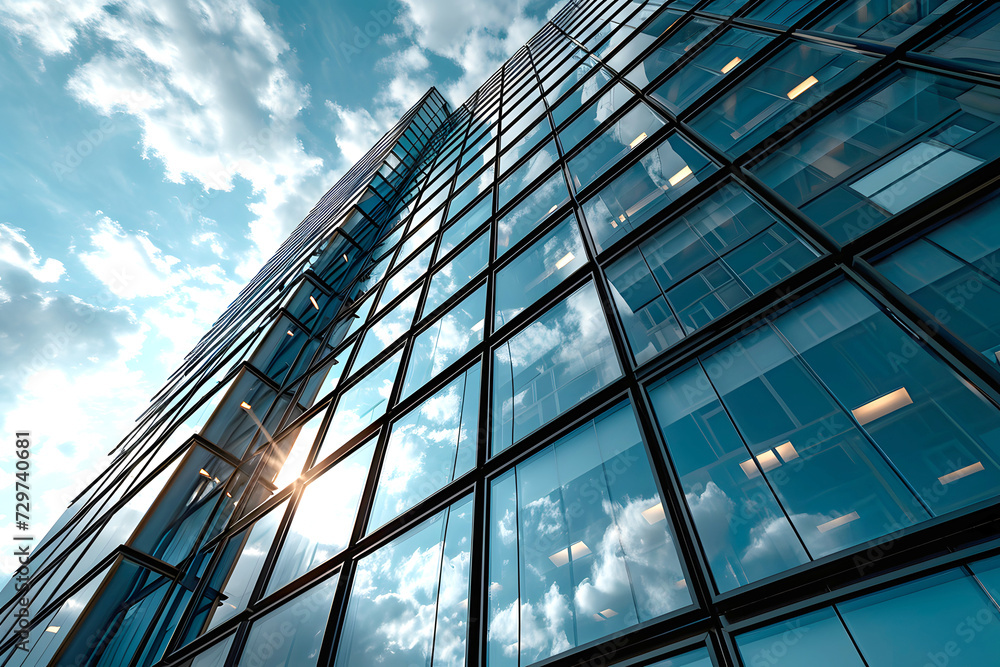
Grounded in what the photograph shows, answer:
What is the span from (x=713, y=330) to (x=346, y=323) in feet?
41.0

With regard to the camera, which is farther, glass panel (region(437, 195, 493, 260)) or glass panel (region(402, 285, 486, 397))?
glass panel (region(437, 195, 493, 260))

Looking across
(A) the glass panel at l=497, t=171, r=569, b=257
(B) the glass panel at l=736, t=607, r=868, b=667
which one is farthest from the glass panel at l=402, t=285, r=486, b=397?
(B) the glass panel at l=736, t=607, r=868, b=667

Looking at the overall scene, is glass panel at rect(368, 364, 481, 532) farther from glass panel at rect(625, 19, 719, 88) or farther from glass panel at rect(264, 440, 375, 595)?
glass panel at rect(625, 19, 719, 88)

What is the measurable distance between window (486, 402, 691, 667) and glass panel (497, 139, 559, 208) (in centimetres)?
803

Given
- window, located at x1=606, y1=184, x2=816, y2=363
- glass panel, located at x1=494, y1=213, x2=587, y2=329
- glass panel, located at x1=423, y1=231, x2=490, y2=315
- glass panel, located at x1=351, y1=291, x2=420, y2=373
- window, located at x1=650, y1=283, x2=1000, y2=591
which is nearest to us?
window, located at x1=650, y1=283, x2=1000, y2=591

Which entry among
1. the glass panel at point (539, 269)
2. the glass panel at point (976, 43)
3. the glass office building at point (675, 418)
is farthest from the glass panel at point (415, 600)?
the glass panel at point (976, 43)

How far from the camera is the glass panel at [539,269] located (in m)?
8.18

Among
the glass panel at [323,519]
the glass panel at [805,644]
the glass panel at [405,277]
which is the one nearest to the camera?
the glass panel at [805,644]

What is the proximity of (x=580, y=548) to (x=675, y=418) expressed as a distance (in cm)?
153

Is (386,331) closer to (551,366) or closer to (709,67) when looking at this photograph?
(551,366)

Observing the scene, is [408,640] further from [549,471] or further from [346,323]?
[346,323]

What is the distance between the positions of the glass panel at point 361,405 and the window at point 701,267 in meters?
5.49

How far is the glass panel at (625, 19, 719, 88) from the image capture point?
971cm

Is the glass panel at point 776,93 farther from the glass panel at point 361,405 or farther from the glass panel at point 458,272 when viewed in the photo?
the glass panel at point 361,405
